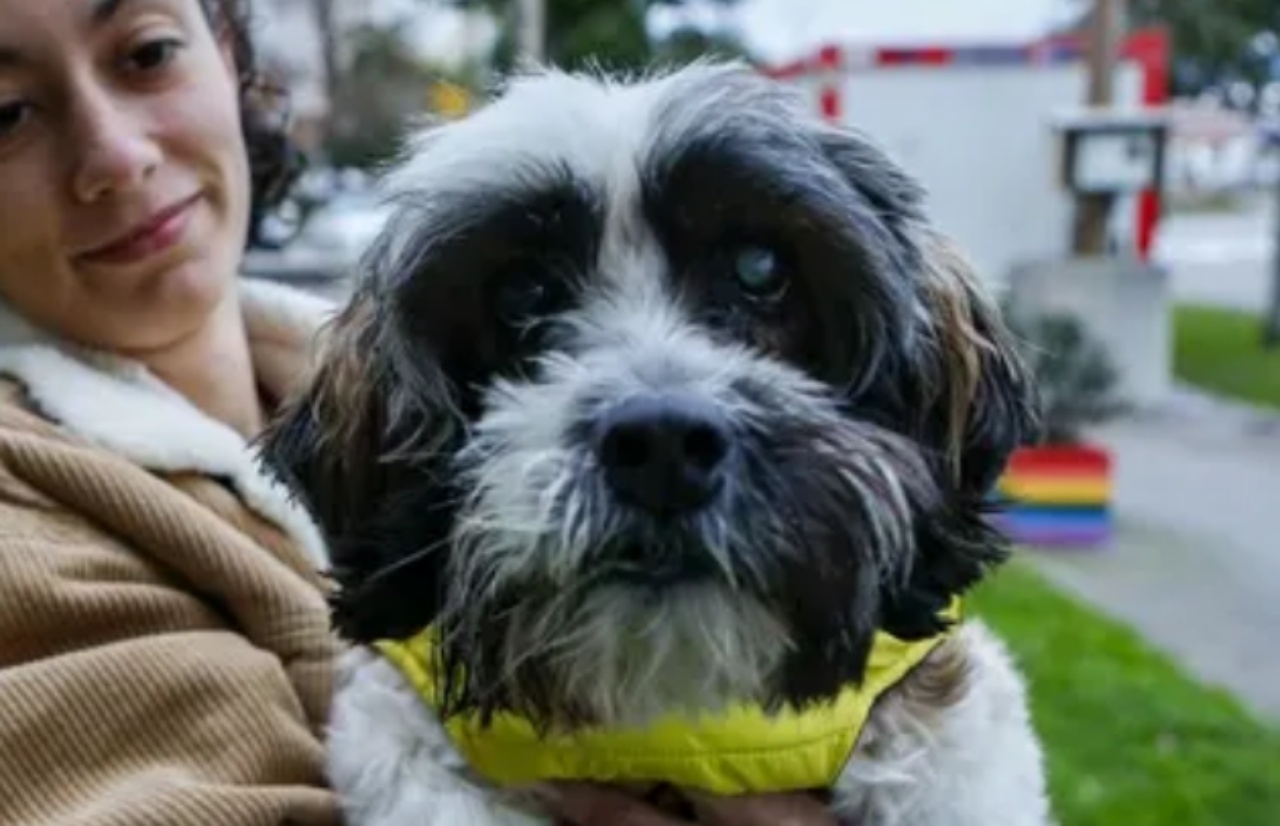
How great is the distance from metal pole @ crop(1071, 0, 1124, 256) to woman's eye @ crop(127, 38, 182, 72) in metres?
13.4

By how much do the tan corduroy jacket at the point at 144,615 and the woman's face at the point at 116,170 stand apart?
102mm

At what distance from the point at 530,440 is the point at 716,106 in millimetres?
514

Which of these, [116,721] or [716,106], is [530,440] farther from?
[116,721]

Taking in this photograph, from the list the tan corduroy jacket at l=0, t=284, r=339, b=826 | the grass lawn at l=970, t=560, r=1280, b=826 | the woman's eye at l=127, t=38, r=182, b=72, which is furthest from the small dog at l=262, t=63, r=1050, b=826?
the grass lawn at l=970, t=560, r=1280, b=826

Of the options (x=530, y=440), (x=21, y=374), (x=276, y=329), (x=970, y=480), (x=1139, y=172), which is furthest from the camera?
(x=1139, y=172)

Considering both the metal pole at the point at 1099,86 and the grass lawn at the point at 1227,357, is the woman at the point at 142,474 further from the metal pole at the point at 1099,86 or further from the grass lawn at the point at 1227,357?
the grass lawn at the point at 1227,357

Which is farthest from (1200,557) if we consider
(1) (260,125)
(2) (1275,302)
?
(2) (1275,302)

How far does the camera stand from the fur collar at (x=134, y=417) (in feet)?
10.0

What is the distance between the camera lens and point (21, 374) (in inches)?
124

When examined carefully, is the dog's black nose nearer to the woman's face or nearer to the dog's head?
the dog's head

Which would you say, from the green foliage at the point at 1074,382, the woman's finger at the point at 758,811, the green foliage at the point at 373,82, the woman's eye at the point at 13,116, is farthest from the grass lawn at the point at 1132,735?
the green foliage at the point at 373,82

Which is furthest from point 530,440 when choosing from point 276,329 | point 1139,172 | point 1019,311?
point 1139,172

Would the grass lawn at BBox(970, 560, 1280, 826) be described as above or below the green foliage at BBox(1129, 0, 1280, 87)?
above

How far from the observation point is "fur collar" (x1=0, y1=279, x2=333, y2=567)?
121 inches
